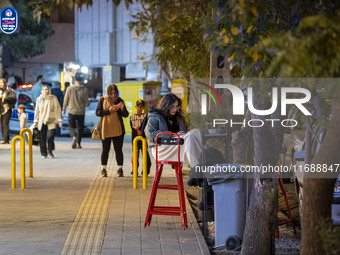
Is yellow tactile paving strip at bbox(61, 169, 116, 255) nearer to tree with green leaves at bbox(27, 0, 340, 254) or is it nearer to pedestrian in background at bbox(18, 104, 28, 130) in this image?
tree with green leaves at bbox(27, 0, 340, 254)

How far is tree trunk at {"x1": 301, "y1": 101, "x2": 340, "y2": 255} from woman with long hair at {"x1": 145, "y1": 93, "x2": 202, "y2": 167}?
9.81 ft

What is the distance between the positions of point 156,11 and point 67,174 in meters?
9.12

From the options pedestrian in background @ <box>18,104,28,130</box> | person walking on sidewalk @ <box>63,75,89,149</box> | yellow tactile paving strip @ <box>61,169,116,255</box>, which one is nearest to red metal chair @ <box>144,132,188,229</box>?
yellow tactile paving strip @ <box>61,169,116,255</box>

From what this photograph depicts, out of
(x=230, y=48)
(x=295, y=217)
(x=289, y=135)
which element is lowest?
(x=295, y=217)

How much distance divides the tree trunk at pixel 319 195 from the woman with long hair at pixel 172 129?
9.81 feet

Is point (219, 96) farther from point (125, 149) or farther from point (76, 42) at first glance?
point (76, 42)

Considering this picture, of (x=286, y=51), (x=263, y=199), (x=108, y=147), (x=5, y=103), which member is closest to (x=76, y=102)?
(x=5, y=103)

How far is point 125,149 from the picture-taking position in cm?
2083

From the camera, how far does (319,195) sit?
6.10m

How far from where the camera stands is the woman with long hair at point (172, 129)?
9.08 metres

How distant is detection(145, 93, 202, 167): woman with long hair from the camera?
29.8ft

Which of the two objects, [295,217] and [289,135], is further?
[289,135]

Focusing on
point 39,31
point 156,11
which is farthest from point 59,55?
point 156,11

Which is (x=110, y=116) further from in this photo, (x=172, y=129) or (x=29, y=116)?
(x=29, y=116)
